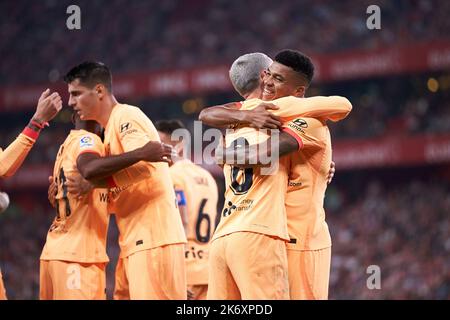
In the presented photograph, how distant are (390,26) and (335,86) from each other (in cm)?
278

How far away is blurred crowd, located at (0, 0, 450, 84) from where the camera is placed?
24.1 metres

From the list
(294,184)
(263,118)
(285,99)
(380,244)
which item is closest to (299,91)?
(285,99)

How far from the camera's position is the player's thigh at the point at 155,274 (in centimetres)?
679

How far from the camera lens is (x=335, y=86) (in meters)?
25.8

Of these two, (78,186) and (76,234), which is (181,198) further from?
(78,186)

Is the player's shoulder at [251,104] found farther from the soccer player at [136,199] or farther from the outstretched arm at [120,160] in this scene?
the soccer player at [136,199]

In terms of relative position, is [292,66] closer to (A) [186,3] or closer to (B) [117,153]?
(B) [117,153]

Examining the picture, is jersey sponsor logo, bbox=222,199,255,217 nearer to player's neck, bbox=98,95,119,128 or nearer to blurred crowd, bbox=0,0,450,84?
player's neck, bbox=98,95,119,128

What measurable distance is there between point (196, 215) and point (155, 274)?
2726 millimetres

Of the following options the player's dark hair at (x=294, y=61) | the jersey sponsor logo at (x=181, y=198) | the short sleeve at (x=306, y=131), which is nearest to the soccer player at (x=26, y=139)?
the player's dark hair at (x=294, y=61)

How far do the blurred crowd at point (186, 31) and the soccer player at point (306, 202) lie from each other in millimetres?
17496

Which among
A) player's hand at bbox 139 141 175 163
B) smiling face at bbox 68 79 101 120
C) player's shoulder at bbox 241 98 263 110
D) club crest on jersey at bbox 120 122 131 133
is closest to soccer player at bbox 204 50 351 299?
player's shoulder at bbox 241 98 263 110

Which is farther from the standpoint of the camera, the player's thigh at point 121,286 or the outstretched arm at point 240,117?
the player's thigh at point 121,286

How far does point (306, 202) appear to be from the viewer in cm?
610
